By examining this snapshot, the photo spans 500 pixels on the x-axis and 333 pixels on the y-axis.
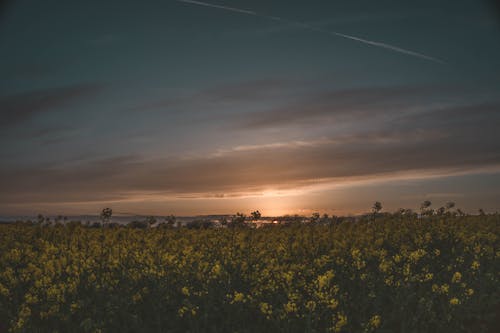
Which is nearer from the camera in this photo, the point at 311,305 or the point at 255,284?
the point at 311,305

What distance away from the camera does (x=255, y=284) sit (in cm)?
886

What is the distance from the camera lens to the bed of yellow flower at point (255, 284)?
7824 mm

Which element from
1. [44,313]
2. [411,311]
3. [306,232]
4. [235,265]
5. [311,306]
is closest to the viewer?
[311,306]

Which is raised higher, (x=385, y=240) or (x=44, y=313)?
(x=385, y=240)

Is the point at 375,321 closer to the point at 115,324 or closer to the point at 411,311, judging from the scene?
the point at 411,311

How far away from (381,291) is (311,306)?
7.02 ft

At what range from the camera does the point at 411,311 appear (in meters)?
8.38

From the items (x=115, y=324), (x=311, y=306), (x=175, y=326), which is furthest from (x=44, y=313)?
(x=311, y=306)

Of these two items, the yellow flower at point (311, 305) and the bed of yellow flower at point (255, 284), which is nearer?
the yellow flower at point (311, 305)

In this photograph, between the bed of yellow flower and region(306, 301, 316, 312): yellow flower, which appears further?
the bed of yellow flower

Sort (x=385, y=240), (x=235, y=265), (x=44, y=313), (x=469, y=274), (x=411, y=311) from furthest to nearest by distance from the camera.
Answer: (x=385, y=240) < (x=469, y=274) < (x=235, y=265) < (x=411, y=311) < (x=44, y=313)

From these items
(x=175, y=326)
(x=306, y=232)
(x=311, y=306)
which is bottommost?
(x=175, y=326)

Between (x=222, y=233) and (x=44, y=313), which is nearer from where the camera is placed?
(x=44, y=313)

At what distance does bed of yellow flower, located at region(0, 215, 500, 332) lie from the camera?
782 centimetres
